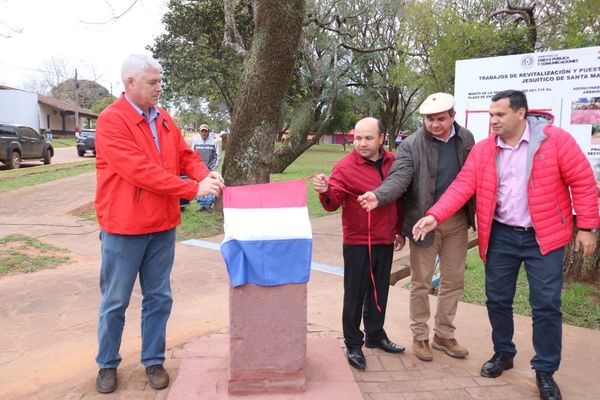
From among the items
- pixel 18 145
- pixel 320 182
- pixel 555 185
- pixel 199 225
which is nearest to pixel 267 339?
pixel 320 182

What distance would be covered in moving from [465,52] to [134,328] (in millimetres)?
6760

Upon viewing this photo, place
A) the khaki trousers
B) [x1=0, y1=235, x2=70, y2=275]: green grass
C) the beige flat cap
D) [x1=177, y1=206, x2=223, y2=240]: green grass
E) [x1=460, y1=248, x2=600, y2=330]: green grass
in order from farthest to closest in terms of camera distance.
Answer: [x1=177, y1=206, x2=223, y2=240]: green grass
[x1=0, y1=235, x2=70, y2=275]: green grass
[x1=460, y1=248, x2=600, y2=330]: green grass
the khaki trousers
the beige flat cap

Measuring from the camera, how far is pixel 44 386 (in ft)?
9.94

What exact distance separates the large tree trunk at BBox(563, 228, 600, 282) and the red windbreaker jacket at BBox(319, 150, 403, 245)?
111 inches

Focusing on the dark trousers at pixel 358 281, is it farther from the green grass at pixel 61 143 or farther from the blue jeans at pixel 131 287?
the green grass at pixel 61 143

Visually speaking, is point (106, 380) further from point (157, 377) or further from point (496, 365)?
point (496, 365)

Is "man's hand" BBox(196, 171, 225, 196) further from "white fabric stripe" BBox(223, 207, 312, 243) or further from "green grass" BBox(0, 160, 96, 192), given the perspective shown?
"green grass" BBox(0, 160, 96, 192)

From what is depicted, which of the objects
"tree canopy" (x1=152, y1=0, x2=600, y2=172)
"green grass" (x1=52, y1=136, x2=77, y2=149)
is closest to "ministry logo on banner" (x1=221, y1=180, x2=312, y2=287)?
"tree canopy" (x1=152, y1=0, x2=600, y2=172)

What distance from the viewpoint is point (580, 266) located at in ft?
16.5

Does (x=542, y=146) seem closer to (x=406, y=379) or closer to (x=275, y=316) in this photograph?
(x=406, y=379)

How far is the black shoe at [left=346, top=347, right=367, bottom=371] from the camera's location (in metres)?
3.24

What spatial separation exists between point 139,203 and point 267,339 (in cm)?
108

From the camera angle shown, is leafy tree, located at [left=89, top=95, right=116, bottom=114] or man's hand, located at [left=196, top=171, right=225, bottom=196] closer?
man's hand, located at [left=196, top=171, right=225, bottom=196]

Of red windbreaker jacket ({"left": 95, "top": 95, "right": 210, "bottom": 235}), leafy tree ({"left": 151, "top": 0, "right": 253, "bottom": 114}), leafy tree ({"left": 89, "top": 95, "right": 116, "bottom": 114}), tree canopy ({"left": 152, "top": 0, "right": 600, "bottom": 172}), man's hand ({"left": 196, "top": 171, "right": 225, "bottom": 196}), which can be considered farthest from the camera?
leafy tree ({"left": 89, "top": 95, "right": 116, "bottom": 114})
